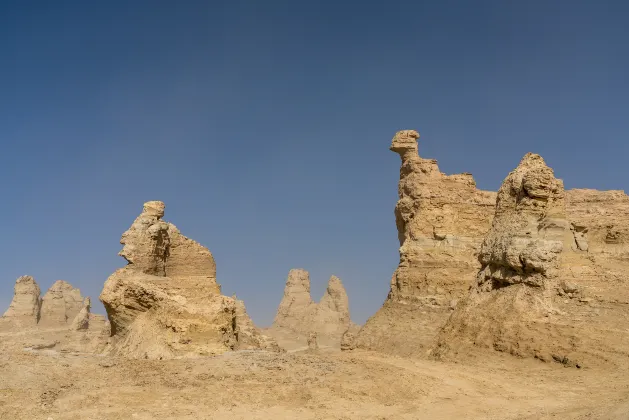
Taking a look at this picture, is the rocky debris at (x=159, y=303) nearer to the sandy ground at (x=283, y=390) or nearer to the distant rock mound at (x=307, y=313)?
the sandy ground at (x=283, y=390)

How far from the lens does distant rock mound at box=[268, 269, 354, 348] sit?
71.1m

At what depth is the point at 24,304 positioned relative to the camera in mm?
59094

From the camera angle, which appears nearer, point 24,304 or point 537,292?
point 537,292

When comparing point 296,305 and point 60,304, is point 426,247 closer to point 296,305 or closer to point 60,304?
point 60,304

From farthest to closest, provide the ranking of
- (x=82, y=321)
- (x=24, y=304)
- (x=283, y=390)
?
1. (x=24, y=304)
2. (x=82, y=321)
3. (x=283, y=390)

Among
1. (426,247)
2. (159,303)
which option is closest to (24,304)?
(426,247)

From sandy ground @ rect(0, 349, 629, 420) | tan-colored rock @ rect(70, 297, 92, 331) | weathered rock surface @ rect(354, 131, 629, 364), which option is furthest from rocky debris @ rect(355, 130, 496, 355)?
tan-colored rock @ rect(70, 297, 92, 331)

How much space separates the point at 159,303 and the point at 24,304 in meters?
49.9

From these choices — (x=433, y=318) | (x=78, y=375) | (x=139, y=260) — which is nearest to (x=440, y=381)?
(x=78, y=375)

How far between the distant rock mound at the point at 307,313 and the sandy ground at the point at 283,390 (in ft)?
179

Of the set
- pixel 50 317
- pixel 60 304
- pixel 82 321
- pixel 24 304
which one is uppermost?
pixel 60 304

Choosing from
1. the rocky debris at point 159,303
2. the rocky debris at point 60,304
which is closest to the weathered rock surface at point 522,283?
the rocky debris at point 159,303

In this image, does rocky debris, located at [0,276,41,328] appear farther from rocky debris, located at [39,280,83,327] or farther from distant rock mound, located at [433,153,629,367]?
distant rock mound, located at [433,153,629,367]

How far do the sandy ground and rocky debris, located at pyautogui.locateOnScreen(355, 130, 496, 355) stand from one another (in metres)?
11.1
